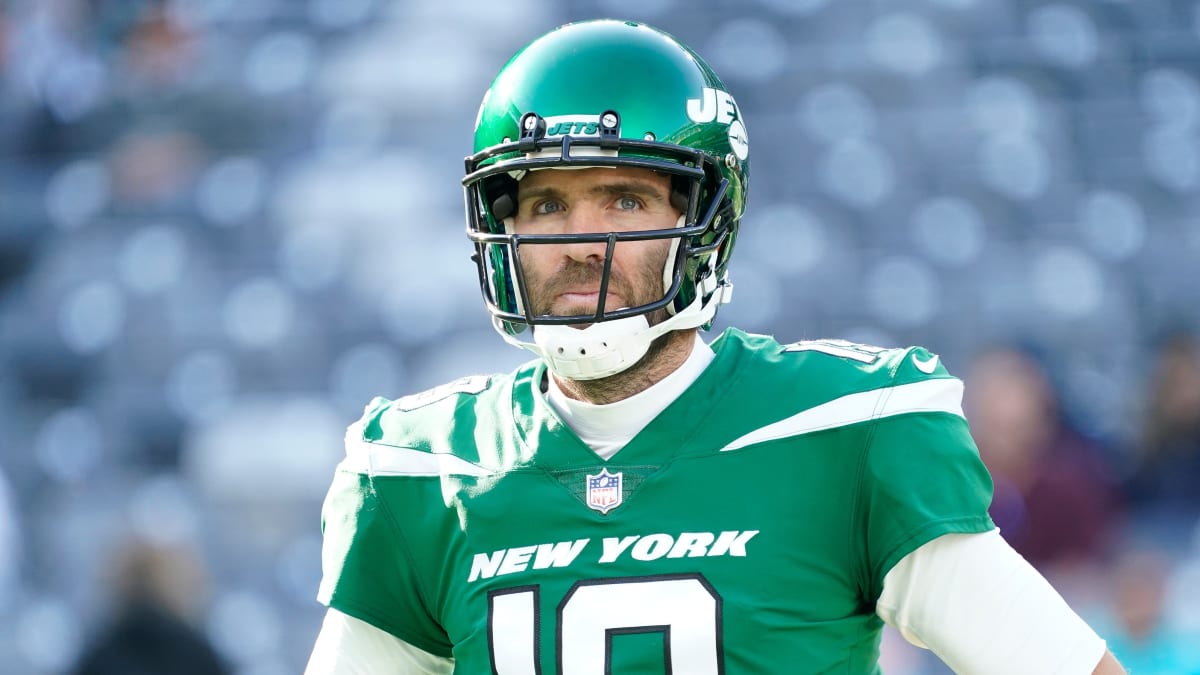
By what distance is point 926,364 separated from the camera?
162 centimetres

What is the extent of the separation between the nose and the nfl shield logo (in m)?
0.25

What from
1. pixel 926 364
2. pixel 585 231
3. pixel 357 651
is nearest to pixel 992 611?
pixel 926 364

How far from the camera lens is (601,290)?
5.24 feet

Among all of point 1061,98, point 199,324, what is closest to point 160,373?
point 199,324

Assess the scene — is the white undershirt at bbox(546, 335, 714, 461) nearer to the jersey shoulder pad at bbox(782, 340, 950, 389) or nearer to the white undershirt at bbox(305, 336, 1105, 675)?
the jersey shoulder pad at bbox(782, 340, 950, 389)

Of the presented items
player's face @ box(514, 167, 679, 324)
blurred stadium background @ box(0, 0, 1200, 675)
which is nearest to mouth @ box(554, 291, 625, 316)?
player's face @ box(514, 167, 679, 324)

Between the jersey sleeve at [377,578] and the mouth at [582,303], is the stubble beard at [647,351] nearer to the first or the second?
the mouth at [582,303]

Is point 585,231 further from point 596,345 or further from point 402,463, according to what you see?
point 402,463

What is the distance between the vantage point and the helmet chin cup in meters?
1.62

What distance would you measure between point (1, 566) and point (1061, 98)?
424 centimetres

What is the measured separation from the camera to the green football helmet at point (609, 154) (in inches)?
64.3

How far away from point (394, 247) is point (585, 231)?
377cm

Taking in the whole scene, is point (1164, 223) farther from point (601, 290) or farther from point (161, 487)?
point (601, 290)

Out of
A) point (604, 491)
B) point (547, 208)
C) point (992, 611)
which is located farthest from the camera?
point (547, 208)
